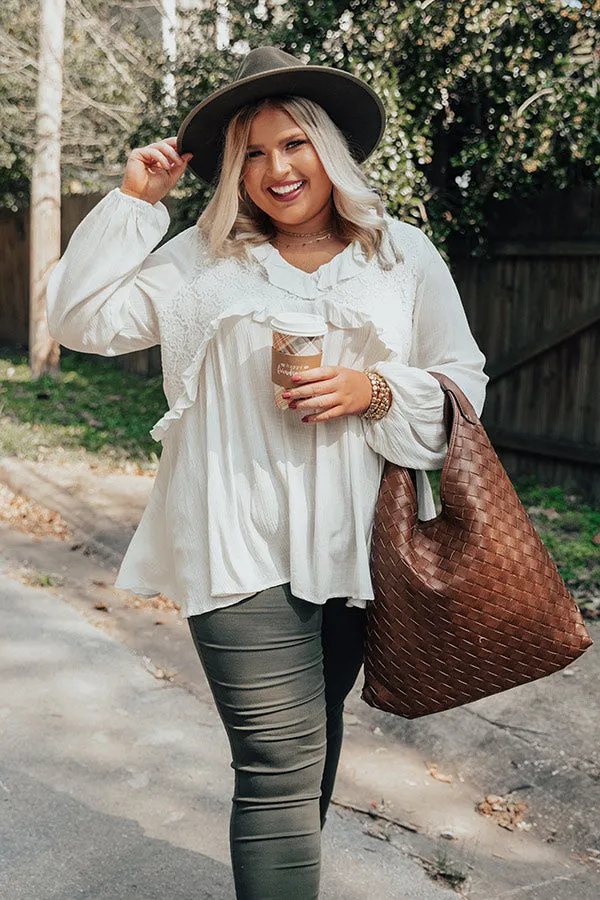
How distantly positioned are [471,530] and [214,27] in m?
7.48

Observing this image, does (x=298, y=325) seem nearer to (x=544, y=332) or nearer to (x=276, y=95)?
(x=276, y=95)

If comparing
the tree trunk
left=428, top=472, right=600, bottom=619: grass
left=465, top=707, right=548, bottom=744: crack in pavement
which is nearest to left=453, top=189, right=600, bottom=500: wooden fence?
left=428, top=472, right=600, bottom=619: grass

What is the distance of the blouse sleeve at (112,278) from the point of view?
2.21 metres

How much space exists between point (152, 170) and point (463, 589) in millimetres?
1143

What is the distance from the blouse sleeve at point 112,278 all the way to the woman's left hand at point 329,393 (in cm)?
44

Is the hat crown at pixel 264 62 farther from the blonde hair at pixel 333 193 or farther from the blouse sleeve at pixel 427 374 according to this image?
the blouse sleeve at pixel 427 374

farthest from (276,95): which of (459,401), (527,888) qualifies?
(527,888)

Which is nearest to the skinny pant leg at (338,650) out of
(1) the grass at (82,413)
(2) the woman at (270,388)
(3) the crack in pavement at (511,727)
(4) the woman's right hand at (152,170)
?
(2) the woman at (270,388)

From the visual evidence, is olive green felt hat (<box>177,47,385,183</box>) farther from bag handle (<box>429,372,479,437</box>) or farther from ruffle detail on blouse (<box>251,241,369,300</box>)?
bag handle (<box>429,372,479,437</box>)

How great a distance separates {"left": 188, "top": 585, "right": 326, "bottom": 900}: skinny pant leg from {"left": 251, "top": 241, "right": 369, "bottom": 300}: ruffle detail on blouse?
0.64 m

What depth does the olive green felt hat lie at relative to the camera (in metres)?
2.20

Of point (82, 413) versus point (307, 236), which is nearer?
point (307, 236)

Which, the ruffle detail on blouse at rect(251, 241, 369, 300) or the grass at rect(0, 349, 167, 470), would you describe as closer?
the ruffle detail on blouse at rect(251, 241, 369, 300)

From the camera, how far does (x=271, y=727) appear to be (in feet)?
7.02
